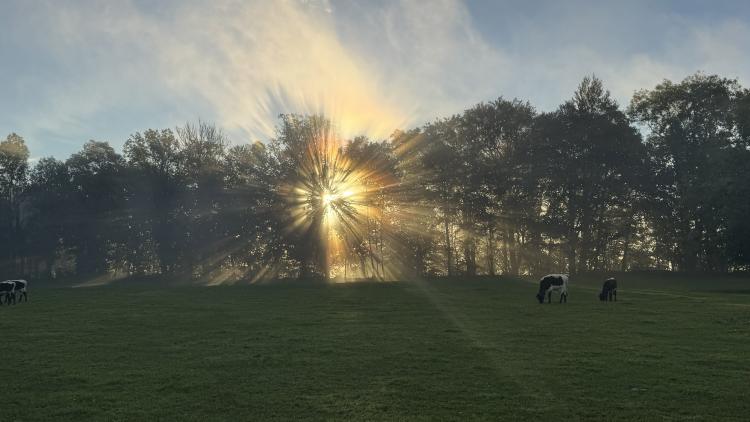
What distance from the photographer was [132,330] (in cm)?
2164

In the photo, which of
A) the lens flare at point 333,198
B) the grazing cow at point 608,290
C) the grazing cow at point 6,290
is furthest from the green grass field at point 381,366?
the lens flare at point 333,198

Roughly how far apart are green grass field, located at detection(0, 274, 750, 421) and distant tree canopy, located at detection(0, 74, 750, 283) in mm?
43826

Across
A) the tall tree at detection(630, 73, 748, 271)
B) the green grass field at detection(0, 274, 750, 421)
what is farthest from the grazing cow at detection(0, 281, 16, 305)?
the tall tree at detection(630, 73, 748, 271)

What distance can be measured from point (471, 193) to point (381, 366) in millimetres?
58061

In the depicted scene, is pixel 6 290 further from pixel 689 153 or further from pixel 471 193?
pixel 689 153

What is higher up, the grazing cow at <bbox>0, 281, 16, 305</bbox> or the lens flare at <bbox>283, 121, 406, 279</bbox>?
the lens flare at <bbox>283, 121, 406, 279</bbox>

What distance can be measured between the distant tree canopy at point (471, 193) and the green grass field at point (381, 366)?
144 feet

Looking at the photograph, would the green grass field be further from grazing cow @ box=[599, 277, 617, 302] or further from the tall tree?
the tall tree

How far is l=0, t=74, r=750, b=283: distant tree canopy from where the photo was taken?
229 ft

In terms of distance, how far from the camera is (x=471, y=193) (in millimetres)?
70562

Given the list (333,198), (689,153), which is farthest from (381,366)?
(689,153)

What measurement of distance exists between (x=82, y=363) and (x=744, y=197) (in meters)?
63.0

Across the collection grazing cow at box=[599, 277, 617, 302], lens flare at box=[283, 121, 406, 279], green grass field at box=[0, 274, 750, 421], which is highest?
lens flare at box=[283, 121, 406, 279]

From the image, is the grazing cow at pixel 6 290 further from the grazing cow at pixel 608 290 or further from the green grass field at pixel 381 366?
the grazing cow at pixel 608 290
